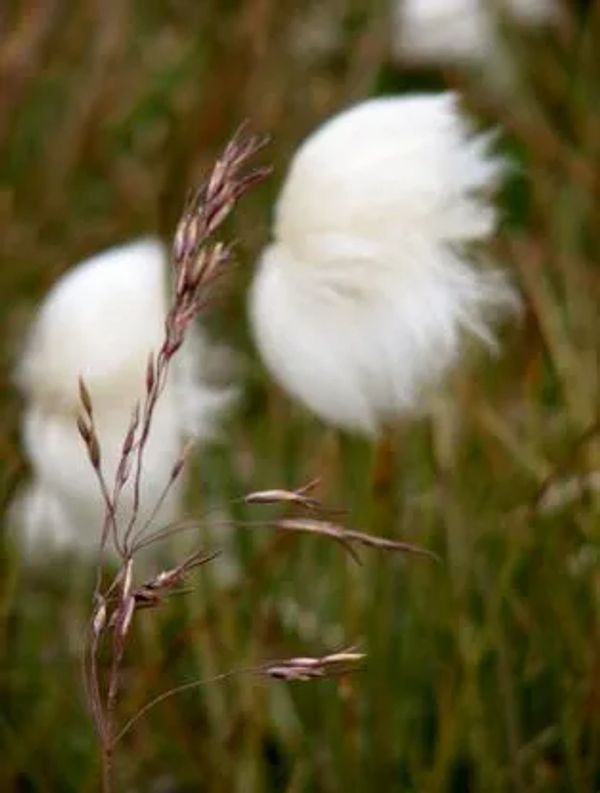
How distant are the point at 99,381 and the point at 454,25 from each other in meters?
1.14

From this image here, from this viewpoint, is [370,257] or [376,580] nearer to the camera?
[370,257]

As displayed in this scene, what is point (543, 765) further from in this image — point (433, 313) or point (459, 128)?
point (459, 128)

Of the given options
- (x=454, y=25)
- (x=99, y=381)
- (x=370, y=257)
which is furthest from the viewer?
(x=454, y=25)

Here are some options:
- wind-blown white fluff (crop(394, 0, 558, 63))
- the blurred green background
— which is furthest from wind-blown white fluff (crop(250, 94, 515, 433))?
wind-blown white fluff (crop(394, 0, 558, 63))

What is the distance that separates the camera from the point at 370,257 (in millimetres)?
1356

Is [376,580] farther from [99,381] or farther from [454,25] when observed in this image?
[454,25]

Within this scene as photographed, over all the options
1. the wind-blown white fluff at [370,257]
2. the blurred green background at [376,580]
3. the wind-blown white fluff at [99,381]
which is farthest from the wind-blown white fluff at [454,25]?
the wind-blown white fluff at [370,257]

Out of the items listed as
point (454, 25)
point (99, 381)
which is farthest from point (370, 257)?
point (454, 25)

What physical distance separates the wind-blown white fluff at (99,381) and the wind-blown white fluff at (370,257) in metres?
0.14

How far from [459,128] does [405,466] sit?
406mm

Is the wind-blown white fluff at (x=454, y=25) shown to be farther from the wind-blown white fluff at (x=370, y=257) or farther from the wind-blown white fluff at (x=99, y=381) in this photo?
the wind-blown white fluff at (x=370, y=257)

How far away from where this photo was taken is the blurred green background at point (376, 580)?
4.79ft

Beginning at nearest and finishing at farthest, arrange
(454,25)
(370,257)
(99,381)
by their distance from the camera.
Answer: (370,257) → (99,381) → (454,25)

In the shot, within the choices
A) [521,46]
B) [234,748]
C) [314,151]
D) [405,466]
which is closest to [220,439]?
[405,466]
